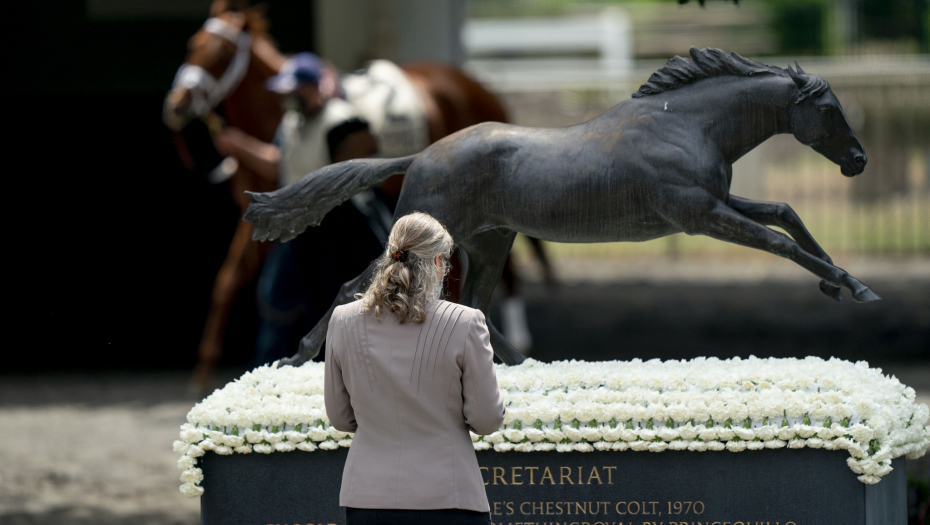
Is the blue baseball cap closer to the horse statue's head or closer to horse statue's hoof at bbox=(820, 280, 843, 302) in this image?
the horse statue's head

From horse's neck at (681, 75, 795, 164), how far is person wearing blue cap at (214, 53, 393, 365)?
2122 millimetres

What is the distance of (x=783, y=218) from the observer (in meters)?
3.07

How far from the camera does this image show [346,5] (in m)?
8.00

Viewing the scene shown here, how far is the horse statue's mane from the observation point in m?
3.10

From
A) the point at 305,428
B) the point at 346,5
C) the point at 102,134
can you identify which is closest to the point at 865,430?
the point at 305,428

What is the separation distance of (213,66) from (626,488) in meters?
4.30

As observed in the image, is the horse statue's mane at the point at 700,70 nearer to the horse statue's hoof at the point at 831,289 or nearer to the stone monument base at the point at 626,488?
the horse statue's hoof at the point at 831,289

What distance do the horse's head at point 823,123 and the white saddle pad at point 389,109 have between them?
11.3 ft

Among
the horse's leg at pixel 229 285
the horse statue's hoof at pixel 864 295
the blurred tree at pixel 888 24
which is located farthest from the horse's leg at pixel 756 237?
the blurred tree at pixel 888 24

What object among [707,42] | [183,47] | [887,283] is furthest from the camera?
[707,42]

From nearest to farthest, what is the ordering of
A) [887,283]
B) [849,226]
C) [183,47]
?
[183,47]
[887,283]
[849,226]

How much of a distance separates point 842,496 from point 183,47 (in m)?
6.34

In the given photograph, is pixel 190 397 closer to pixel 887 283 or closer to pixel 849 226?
pixel 887 283

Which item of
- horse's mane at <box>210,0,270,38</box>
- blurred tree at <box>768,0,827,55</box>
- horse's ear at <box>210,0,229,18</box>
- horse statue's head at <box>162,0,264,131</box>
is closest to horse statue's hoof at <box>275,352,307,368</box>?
horse statue's head at <box>162,0,264,131</box>
